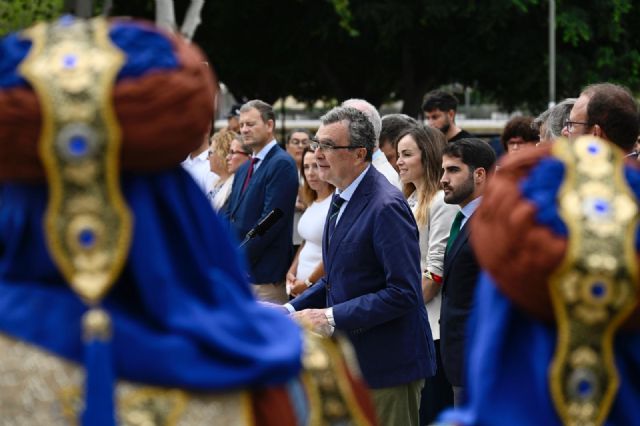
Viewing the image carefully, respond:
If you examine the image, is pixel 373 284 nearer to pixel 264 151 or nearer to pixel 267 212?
pixel 267 212

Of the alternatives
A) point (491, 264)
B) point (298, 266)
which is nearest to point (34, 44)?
point (491, 264)

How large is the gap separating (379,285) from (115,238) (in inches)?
124

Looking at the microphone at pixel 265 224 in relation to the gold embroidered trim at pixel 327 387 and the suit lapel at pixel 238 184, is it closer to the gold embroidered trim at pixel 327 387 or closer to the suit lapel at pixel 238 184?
the suit lapel at pixel 238 184

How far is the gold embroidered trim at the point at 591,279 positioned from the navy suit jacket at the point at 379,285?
2773mm

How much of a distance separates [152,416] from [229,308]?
26 cm

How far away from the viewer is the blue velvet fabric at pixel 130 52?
2.54 metres

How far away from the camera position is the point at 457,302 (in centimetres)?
572

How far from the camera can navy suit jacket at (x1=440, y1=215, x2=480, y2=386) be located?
5.67 metres

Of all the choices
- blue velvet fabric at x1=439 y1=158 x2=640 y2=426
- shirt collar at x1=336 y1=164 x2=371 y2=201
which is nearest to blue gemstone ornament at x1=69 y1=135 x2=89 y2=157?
blue velvet fabric at x1=439 y1=158 x2=640 y2=426

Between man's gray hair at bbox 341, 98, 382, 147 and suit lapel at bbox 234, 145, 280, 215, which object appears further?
suit lapel at bbox 234, 145, 280, 215

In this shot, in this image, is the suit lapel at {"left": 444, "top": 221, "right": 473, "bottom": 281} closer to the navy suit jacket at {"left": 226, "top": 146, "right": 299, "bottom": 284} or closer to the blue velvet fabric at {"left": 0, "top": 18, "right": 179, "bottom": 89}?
the navy suit jacket at {"left": 226, "top": 146, "right": 299, "bottom": 284}

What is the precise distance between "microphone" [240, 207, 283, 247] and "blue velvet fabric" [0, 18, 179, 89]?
5476mm

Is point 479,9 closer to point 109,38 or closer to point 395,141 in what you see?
point 395,141

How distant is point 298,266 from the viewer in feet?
24.3
